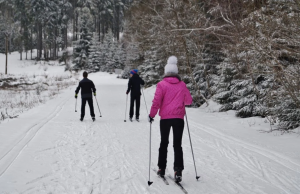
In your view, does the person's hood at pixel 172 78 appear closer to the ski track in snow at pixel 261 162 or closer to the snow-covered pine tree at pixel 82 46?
the ski track in snow at pixel 261 162

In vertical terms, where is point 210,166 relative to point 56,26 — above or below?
Answer: below

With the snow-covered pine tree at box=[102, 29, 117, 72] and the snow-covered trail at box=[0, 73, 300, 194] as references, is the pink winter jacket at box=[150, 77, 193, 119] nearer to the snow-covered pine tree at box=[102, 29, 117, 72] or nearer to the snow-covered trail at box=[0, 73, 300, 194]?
the snow-covered trail at box=[0, 73, 300, 194]

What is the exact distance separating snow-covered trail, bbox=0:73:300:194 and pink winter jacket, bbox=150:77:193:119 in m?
1.35

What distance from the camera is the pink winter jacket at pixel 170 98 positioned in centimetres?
457

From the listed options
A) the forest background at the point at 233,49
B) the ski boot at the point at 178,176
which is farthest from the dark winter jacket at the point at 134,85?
the ski boot at the point at 178,176

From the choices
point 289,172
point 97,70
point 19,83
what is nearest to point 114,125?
point 289,172

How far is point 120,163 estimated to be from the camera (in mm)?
5621

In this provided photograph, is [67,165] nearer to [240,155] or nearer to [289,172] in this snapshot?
[240,155]

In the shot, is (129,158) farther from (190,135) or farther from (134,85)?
(134,85)

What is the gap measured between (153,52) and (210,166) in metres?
20.3

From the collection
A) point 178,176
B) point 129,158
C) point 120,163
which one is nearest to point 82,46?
point 129,158

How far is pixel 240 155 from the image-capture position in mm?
6250

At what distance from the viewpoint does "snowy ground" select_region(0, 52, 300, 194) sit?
14.7ft

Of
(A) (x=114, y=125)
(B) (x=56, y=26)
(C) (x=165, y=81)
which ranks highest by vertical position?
(B) (x=56, y=26)
